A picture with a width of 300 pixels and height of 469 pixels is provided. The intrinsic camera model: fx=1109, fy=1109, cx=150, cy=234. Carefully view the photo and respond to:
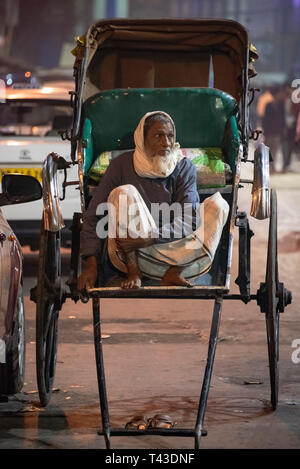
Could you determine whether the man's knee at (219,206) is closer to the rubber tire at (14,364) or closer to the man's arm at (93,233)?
the man's arm at (93,233)

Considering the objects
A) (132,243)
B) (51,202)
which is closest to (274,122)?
(51,202)

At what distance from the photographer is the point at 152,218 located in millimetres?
6406

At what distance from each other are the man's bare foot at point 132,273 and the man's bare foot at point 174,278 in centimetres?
15

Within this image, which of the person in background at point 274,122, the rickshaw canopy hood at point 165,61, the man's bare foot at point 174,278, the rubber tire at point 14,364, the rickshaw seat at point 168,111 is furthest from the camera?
the person in background at point 274,122

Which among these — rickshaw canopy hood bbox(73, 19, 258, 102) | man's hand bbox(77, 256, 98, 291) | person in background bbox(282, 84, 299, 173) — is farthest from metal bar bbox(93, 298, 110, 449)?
person in background bbox(282, 84, 299, 173)

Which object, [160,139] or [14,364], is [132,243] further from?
[14,364]

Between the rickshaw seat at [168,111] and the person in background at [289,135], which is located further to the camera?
the person in background at [289,135]

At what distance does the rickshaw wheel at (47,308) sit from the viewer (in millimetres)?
6359

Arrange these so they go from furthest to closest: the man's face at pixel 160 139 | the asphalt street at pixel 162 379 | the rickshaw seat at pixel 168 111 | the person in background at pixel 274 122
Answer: the person in background at pixel 274 122 → the rickshaw seat at pixel 168 111 → the man's face at pixel 160 139 → the asphalt street at pixel 162 379

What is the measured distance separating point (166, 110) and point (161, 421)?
2574 mm

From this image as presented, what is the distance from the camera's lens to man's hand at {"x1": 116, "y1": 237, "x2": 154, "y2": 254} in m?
6.29

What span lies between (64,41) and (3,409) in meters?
69.8

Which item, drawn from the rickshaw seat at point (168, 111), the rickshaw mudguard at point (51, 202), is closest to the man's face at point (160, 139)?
the rickshaw mudguard at point (51, 202)

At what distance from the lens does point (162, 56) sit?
9008 millimetres
